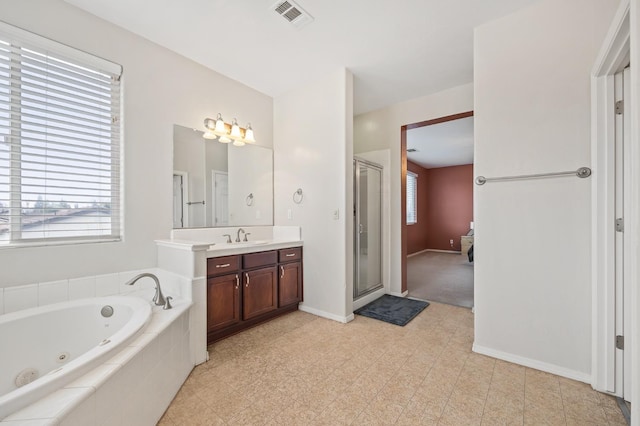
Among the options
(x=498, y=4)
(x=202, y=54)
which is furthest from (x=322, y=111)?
(x=498, y=4)

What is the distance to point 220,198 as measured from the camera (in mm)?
3068

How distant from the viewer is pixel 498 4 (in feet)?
6.72

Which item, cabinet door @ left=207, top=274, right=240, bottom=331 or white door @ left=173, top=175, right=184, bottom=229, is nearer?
cabinet door @ left=207, top=274, right=240, bottom=331

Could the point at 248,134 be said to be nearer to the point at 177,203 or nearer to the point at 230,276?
the point at 177,203

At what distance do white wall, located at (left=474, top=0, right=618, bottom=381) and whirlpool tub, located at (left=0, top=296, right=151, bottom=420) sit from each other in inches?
97.4

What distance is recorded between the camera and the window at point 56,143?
6.05 feet

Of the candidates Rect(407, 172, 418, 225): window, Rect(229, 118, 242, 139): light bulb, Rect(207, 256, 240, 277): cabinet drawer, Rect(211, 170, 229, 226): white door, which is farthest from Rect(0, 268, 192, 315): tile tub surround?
Rect(407, 172, 418, 225): window

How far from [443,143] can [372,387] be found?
5362mm

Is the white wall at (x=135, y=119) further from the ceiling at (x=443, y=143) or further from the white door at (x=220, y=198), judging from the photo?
the ceiling at (x=443, y=143)

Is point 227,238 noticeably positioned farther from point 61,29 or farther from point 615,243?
point 615,243

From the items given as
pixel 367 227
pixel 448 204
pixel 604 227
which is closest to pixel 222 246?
pixel 367 227

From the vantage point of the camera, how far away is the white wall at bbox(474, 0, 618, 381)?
1882mm

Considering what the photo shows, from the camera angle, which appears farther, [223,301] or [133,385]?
[223,301]

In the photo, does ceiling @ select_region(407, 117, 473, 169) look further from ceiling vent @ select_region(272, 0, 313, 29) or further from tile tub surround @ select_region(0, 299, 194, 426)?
tile tub surround @ select_region(0, 299, 194, 426)
